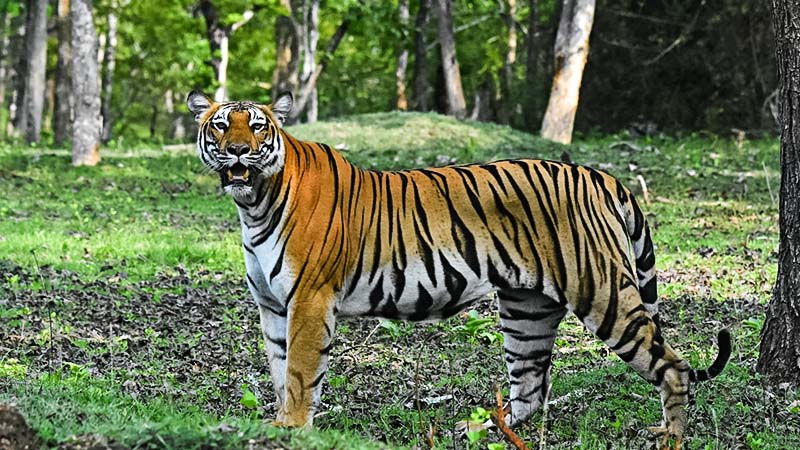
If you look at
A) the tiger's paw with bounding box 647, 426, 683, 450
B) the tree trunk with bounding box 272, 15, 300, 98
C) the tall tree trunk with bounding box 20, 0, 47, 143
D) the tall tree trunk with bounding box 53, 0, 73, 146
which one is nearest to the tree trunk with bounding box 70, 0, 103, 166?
the tall tree trunk with bounding box 53, 0, 73, 146

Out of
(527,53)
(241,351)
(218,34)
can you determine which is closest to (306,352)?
(241,351)

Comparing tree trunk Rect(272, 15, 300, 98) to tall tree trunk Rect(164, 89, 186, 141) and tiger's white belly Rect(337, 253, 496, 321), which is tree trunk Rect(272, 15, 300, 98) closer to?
tall tree trunk Rect(164, 89, 186, 141)

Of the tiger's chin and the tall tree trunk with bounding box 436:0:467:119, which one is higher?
the tall tree trunk with bounding box 436:0:467:119

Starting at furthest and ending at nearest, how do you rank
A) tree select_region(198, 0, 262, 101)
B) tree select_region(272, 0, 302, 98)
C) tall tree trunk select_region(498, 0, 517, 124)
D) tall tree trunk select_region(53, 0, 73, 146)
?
1. tall tree trunk select_region(498, 0, 517, 124)
2. tree select_region(272, 0, 302, 98)
3. tree select_region(198, 0, 262, 101)
4. tall tree trunk select_region(53, 0, 73, 146)

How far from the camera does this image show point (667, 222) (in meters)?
13.8

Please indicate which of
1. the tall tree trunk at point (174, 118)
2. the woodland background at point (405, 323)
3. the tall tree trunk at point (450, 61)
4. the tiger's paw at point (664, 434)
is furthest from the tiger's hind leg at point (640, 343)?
the tall tree trunk at point (174, 118)

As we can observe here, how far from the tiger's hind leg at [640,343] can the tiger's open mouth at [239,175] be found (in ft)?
6.34

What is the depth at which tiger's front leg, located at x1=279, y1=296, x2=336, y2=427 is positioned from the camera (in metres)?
5.71

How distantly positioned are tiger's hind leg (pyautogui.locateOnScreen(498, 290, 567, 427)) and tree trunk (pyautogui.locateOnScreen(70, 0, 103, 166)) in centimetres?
1339

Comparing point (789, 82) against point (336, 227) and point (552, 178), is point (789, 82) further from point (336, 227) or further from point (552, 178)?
point (336, 227)

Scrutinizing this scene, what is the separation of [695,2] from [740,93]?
2.35 metres

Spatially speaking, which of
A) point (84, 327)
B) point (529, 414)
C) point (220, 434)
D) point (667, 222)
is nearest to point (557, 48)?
point (667, 222)

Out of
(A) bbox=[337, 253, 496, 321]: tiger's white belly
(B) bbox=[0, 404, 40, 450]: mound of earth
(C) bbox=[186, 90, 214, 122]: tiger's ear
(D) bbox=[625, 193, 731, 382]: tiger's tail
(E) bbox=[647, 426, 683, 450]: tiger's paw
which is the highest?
(C) bbox=[186, 90, 214, 122]: tiger's ear

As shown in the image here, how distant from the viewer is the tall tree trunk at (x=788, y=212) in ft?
21.2
